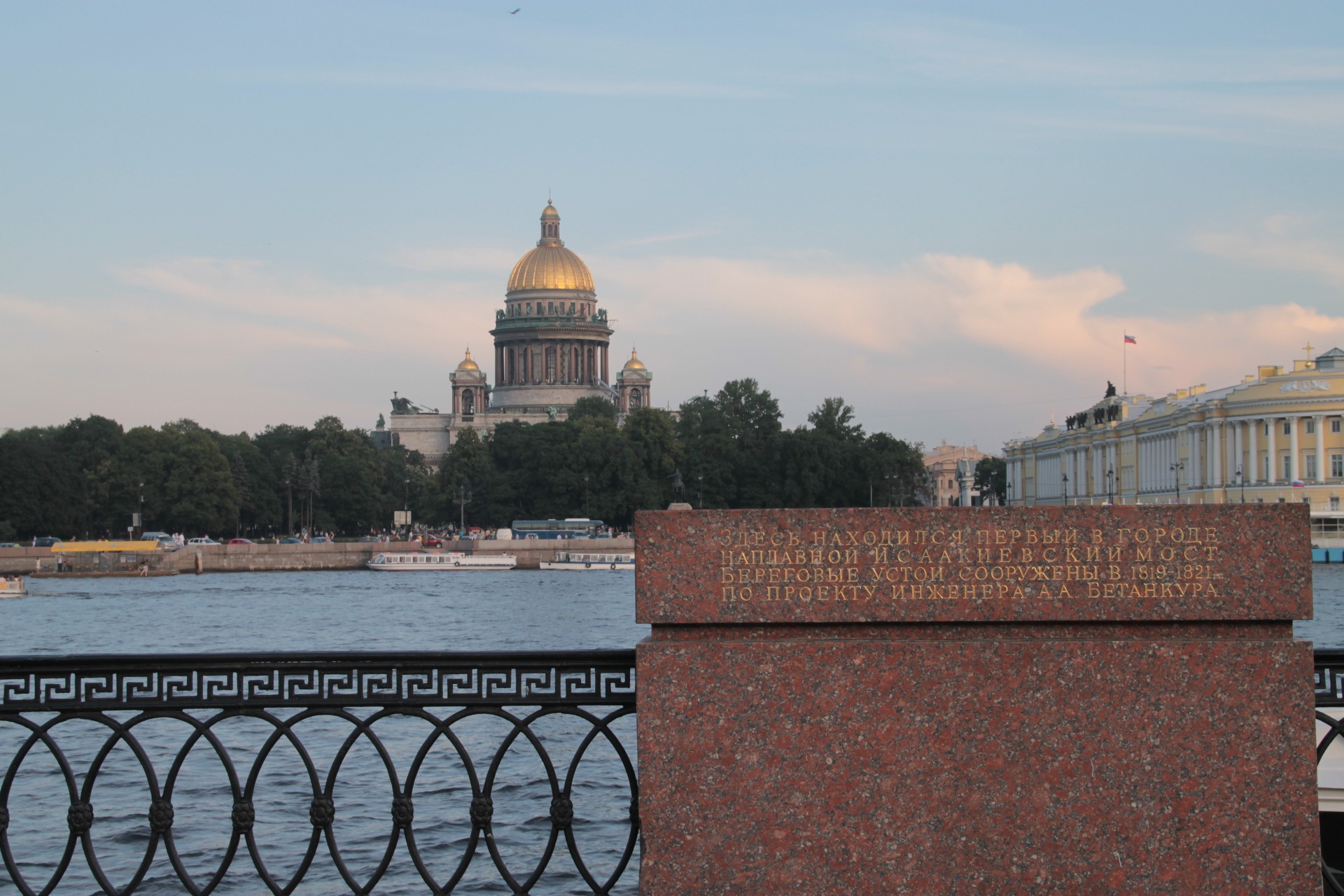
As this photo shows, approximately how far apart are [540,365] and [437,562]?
56.0 metres

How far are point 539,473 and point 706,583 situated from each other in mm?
93557

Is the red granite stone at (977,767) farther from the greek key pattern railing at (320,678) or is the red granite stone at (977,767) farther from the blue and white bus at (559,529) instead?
the blue and white bus at (559,529)

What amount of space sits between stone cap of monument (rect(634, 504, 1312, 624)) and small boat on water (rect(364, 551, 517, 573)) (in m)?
70.2

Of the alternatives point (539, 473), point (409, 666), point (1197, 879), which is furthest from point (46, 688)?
point (539, 473)

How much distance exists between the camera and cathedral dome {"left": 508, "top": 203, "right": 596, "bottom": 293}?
131 m

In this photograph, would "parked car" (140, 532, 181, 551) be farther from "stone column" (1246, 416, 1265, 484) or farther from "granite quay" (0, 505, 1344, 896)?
"granite quay" (0, 505, 1344, 896)

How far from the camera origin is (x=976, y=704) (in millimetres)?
5129

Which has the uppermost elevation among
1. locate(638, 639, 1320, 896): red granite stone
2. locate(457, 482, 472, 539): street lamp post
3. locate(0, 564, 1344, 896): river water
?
locate(457, 482, 472, 539): street lamp post

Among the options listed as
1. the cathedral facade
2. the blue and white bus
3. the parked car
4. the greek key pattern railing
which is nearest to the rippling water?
the greek key pattern railing

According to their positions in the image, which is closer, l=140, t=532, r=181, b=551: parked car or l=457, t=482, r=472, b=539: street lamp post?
l=140, t=532, r=181, b=551: parked car

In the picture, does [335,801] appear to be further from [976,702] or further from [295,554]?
[295,554]

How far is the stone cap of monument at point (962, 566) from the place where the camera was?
5117 millimetres

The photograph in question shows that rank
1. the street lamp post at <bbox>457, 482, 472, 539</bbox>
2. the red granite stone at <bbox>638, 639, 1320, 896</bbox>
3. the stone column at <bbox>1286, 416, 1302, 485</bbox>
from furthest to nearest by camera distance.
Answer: the street lamp post at <bbox>457, 482, 472, 539</bbox>, the stone column at <bbox>1286, 416, 1302, 485</bbox>, the red granite stone at <bbox>638, 639, 1320, 896</bbox>

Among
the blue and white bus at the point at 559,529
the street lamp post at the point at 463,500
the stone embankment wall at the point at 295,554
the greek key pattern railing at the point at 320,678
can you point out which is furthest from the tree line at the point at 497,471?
the greek key pattern railing at the point at 320,678
